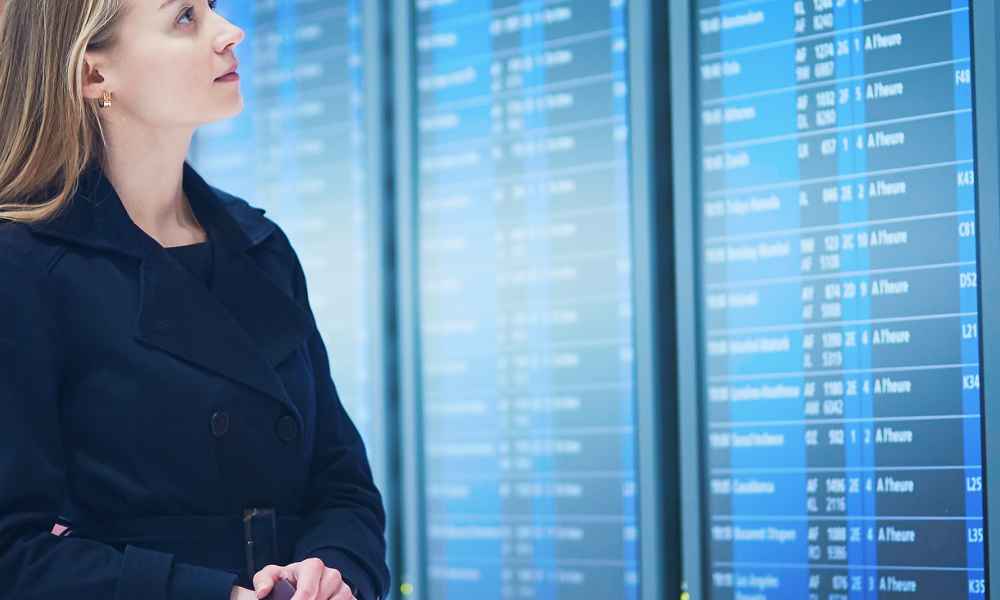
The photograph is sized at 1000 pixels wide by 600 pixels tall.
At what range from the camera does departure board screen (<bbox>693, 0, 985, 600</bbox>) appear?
192 cm

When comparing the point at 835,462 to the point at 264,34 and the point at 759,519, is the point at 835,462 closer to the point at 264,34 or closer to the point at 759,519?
the point at 759,519

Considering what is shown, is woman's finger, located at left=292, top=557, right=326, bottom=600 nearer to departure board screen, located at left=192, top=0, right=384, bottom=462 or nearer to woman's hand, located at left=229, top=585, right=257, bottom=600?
woman's hand, located at left=229, top=585, right=257, bottom=600

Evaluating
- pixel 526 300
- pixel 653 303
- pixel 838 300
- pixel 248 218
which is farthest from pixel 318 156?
pixel 838 300

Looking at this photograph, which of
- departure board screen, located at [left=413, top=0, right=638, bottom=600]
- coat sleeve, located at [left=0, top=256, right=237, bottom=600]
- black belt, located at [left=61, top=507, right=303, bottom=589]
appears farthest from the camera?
departure board screen, located at [left=413, top=0, right=638, bottom=600]

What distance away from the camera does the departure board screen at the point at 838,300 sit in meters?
1.92

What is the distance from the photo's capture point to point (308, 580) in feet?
4.24

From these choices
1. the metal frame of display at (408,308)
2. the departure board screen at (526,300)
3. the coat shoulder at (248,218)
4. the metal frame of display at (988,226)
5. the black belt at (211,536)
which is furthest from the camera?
the metal frame of display at (408,308)

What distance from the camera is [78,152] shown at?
54.7 inches

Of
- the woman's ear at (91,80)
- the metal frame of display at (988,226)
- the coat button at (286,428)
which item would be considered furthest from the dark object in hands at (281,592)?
the metal frame of display at (988,226)

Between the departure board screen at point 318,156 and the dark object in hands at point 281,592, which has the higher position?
the departure board screen at point 318,156

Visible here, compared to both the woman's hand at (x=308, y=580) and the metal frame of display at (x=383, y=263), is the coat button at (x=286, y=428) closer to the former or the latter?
the woman's hand at (x=308, y=580)

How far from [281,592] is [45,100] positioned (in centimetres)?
62

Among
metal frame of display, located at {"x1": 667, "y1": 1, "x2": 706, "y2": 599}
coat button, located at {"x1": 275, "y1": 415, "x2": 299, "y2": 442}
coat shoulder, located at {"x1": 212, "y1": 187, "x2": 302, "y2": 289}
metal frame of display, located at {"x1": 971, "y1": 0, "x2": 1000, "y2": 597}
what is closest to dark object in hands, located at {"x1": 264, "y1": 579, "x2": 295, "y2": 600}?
coat button, located at {"x1": 275, "y1": 415, "x2": 299, "y2": 442}

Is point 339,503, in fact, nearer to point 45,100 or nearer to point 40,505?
point 40,505
